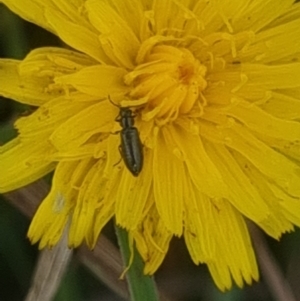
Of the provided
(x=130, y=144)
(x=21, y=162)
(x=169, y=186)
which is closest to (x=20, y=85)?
(x=21, y=162)

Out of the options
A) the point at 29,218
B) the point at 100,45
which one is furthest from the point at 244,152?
the point at 29,218

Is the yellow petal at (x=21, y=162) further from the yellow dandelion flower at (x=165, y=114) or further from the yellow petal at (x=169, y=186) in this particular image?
the yellow petal at (x=169, y=186)

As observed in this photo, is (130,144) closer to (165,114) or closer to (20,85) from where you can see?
(165,114)

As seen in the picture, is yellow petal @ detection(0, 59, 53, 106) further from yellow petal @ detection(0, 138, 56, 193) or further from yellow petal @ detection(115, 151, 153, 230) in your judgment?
yellow petal @ detection(115, 151, 153, 230)

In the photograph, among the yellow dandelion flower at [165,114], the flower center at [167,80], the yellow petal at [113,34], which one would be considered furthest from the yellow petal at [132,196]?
the yellow petal at [113,34]

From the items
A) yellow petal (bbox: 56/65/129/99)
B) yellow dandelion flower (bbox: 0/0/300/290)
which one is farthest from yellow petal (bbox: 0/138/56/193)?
yellow petal (bbox: 56/65/129/99)

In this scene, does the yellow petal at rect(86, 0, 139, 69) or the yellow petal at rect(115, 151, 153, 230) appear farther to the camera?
the yellow petal at rect(115, 151, 153, 230)

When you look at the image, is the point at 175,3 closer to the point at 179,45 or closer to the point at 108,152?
the point at 179,45
